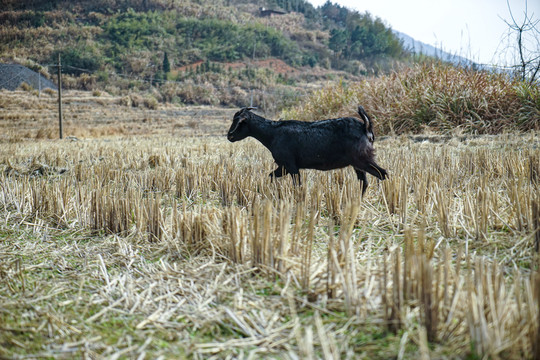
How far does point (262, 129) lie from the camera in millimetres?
3695

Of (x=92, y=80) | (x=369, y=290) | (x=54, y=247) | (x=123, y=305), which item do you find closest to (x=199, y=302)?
(x=123, y=305)

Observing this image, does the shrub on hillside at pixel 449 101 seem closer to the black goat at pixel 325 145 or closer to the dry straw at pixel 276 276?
the black goat at pixel 325 145

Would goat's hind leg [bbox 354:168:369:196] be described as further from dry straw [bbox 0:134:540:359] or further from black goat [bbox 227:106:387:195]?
dry straw [bbox 0:134:540:359]

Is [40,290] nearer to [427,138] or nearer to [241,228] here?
[241,228]

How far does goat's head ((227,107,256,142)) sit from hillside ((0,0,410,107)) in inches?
712

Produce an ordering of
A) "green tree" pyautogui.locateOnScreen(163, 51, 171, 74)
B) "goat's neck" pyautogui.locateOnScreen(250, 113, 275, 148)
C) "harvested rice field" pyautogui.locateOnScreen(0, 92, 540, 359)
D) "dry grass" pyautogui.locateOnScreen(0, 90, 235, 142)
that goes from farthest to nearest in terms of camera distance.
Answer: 1. "green tree" pyautogui.locateOnScreen(163, 51, 171, 74)
2. "dry grass" pyautogui.locateOnScreen(0, 90, 235, 142)
3. "goat's neck" pyautogui.locateOnScreen(250, 113, 275, 148)
4. "harvested rice field" pyautogui.locateOnScreen(0, 92, 540, 359)

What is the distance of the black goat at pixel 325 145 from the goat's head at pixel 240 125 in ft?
0.13

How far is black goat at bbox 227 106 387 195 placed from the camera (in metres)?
3.20

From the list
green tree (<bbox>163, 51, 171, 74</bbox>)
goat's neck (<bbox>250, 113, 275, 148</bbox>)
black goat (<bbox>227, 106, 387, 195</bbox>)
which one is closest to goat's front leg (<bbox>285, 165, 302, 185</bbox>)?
black goat (<bbox>227, 106, 387, 195</bbox>)

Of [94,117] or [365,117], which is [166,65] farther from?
[365,117]

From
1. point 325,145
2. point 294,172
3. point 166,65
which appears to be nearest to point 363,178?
point 325,145

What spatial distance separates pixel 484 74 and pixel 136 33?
37.3 m

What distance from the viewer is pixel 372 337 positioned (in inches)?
56.8

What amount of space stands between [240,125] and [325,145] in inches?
35.7
